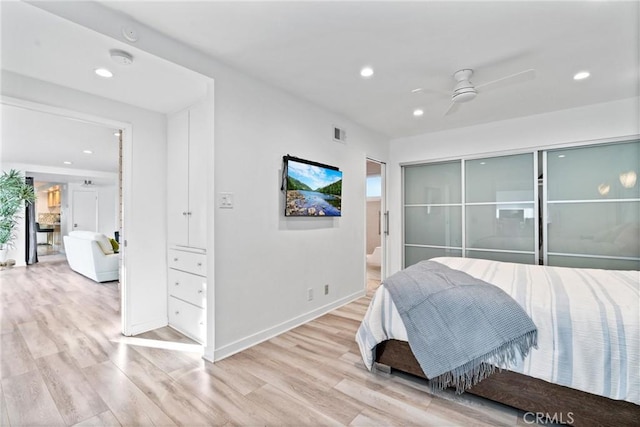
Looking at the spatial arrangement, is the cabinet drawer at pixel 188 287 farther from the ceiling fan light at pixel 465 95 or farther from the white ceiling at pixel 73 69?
the ceiling fan light at pixel 465 95

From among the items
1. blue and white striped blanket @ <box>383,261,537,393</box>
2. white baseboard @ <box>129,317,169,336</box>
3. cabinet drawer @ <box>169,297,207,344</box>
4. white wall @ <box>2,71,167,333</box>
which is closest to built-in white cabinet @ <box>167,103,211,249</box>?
white wall @ <box>2,71,167,333</box>

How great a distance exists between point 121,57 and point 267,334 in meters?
Answer: 2.62

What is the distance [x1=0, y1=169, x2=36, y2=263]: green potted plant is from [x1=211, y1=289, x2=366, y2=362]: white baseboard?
22.2ft

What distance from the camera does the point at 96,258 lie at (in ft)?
16.6

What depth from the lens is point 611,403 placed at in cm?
150

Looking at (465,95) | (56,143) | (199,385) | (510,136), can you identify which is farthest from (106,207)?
(510,136)

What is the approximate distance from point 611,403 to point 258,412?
196 cm

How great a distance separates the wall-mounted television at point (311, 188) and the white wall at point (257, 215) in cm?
11

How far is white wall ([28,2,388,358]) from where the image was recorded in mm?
2416

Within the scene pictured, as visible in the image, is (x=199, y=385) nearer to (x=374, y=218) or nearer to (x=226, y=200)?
(x=226, y=200)

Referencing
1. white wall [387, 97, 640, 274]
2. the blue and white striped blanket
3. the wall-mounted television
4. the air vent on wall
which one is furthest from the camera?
the air vent on wall

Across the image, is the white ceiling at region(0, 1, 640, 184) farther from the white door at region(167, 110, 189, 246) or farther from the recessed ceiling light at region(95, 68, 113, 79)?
the white door at region(167, 110, 189, 246)

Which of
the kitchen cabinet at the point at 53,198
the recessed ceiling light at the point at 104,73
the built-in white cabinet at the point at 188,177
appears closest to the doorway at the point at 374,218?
the built-in white cabinet at the point at 188,177

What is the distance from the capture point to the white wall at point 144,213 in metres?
2.92
